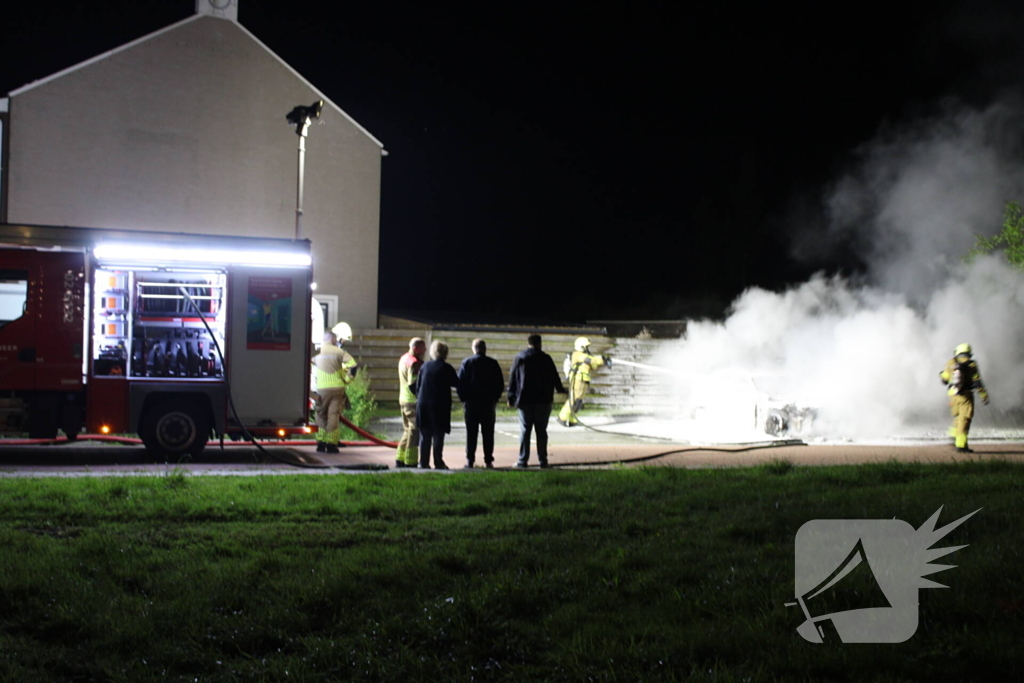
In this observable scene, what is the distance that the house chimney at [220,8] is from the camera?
24.9 meters

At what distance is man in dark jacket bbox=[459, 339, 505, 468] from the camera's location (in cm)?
1181

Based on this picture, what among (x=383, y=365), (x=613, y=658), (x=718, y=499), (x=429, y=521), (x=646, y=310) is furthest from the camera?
(x=646, y=310)

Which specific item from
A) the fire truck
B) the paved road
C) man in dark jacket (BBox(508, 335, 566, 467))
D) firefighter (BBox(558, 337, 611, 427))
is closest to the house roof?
firefighter (BBox(558, 337, 611, 427))

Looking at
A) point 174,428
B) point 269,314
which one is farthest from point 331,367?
point 174,428

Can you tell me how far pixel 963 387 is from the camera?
14.6 m

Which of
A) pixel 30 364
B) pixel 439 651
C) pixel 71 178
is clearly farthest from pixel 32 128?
pixel 439 651

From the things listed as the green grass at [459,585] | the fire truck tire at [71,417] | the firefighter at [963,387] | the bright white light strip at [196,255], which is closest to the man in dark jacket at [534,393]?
the green grass at [459,585]

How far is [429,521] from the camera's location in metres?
7.77

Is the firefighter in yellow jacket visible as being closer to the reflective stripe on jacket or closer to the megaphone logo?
the reflective stripe on jacket

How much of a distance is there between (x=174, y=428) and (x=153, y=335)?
1.25m

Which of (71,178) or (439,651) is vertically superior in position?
(71,178)

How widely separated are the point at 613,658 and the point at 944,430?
16.8 meters

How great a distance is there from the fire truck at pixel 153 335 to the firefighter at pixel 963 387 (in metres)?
10.0

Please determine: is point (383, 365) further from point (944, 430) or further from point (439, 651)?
point (439, 651)
